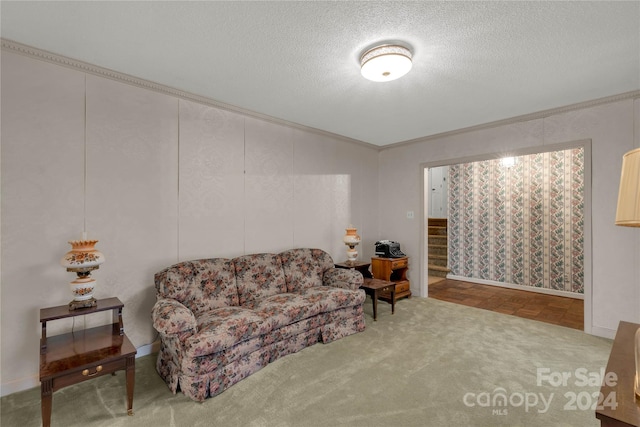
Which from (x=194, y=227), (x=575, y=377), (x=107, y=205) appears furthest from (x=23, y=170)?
(x=575, y=377)

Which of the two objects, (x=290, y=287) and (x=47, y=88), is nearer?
(x=47, y=88)

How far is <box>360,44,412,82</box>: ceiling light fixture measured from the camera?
2.22m

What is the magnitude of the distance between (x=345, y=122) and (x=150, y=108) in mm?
2305

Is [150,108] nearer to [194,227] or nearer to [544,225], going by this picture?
[194,227]

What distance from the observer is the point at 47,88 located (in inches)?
95.0

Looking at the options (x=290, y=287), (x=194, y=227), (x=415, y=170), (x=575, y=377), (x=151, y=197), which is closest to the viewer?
(x=575, y=377)

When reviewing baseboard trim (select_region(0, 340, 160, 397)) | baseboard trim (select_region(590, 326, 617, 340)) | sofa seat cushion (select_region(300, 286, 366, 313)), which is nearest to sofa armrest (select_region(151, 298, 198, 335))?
baseboard trim (select_region(0, 340, 160, 397))

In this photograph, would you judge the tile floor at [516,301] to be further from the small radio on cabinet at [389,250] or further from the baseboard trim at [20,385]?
the baseboard trim at [20,385]

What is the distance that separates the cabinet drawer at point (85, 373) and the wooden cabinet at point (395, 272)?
3.40m

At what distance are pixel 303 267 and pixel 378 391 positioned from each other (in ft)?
5.71

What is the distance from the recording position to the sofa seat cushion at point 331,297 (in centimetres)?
A: 308

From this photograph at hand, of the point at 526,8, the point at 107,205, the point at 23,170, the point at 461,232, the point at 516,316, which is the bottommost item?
the point at 516,316

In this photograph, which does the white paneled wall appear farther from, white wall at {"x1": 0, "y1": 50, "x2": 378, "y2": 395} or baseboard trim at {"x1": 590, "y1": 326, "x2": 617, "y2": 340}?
baseboard trim at {"x1": 590, "y1": 326, "x2": 617, "y2": 340}

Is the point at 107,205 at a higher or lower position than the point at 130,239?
higher
